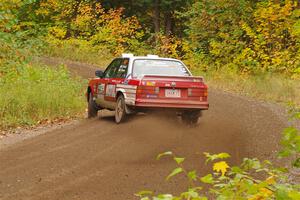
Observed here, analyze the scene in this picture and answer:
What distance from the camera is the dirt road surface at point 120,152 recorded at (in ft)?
23.5

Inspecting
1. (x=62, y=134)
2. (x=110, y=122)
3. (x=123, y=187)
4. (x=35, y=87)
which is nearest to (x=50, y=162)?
(x=123, y=187)

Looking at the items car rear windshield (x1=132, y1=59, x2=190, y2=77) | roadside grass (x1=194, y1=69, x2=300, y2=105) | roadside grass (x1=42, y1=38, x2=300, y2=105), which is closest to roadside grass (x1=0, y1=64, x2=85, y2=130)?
car rear windshield (x1=132, y1=59, x2=190, y2=77)

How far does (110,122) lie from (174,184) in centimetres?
621

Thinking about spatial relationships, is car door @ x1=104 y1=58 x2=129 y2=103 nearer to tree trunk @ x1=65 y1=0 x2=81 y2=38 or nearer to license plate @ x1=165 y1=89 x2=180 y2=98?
license plate @ x1=165 y1=89 x2=180 y2=98

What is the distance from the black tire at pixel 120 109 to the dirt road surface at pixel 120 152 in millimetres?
209

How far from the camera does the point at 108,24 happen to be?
36.2 m

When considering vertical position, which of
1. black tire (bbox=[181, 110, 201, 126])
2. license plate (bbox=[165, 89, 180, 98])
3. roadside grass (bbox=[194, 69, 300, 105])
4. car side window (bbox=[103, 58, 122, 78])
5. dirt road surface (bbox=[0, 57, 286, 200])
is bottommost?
dirt road surface (bbox=[0, 57, 286, 200])

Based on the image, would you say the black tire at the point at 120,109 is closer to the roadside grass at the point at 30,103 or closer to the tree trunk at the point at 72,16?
the roadside grass at the point at 30,103

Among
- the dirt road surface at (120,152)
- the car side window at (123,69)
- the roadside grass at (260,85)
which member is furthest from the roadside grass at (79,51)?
the dirt road surface at (120,152)

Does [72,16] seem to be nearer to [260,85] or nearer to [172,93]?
[260,85]

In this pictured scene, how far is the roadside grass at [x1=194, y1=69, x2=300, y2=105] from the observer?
1894cm

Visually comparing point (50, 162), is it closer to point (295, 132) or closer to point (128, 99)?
point (128, 99)

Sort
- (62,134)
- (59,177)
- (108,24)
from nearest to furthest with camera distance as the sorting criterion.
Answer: (59,177)
(62,134)
(108,24)

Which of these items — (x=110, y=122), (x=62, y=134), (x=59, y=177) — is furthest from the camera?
(x=110, y=122)
